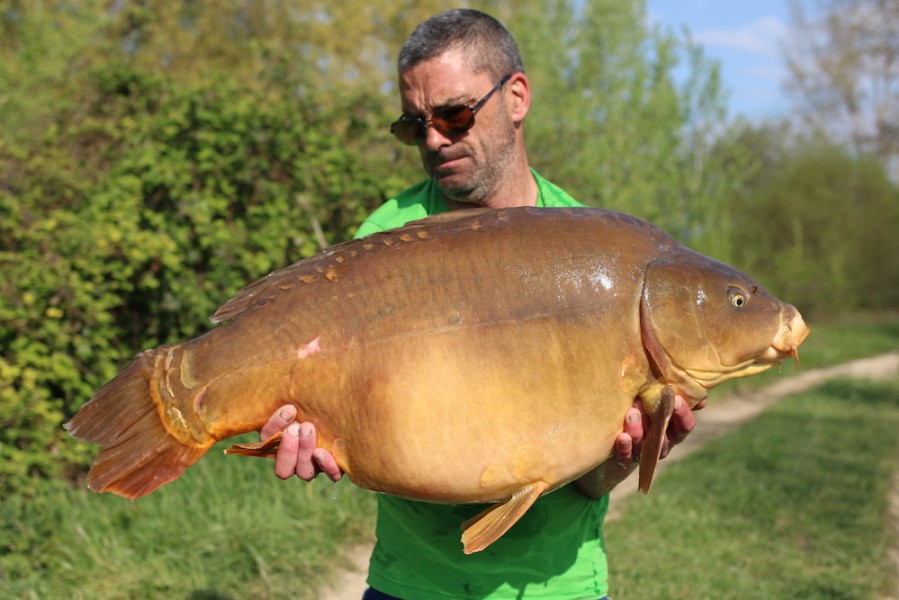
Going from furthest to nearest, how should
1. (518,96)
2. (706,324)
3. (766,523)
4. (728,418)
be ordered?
(728,418) < (766,523) < (518,96) < (706,324)

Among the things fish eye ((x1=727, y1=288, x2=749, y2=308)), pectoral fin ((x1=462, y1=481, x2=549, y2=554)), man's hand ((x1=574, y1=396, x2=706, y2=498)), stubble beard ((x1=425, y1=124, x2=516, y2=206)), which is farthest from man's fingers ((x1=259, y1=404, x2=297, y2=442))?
fish eye ((x1=727, y1=288, x2=749, y2=308))

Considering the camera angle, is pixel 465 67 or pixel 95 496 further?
pixel 95 496

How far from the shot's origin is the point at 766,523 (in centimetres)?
595

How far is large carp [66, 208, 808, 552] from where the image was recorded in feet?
6.54

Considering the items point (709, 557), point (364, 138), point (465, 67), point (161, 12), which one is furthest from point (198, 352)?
point (161, 12)

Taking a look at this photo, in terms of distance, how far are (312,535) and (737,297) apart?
340cm

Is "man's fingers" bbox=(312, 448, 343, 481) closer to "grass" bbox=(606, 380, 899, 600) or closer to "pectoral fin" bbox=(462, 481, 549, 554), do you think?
"pectoral fin" bbox=(462, 481, 549, 554)

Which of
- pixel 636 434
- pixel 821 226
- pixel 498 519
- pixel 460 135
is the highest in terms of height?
pixel 460 135

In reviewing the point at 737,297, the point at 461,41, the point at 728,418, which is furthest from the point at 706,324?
the point at 728,418

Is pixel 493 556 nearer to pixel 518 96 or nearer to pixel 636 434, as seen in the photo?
pixel 636 434

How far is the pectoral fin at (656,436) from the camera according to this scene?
6.59ft

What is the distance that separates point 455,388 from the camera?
6.54ft

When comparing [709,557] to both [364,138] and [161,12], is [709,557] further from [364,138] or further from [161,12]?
[161,12]

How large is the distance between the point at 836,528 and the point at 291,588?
359 cm
